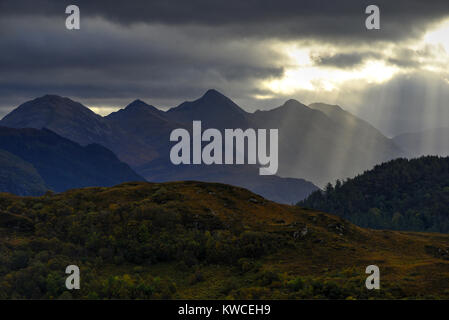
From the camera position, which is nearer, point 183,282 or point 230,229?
point 183,282

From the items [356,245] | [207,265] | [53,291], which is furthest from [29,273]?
[356,245]

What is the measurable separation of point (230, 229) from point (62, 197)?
28.7 metres

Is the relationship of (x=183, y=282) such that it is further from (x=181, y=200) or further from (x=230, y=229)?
(x=181, y=200)

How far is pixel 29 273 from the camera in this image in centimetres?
5225

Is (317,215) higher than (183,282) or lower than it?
higher

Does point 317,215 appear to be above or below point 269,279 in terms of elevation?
above

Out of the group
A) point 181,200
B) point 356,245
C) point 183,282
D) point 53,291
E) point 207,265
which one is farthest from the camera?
point 181,200
